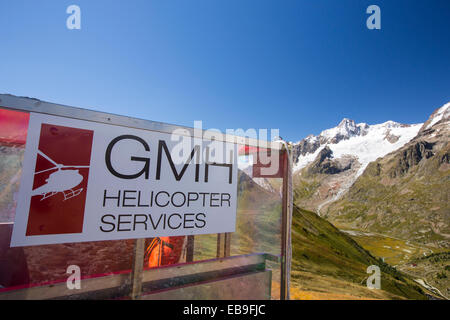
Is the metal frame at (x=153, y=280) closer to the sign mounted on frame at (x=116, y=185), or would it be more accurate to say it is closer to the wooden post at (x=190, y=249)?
the wooden post at (x=190, y=249)

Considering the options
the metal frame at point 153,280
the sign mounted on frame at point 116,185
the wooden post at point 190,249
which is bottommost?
the metal frame at point 153,280

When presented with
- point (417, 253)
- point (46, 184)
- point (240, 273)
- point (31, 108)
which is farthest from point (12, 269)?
point (417, 253)

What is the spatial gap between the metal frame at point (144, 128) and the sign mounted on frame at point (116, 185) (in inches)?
3.7

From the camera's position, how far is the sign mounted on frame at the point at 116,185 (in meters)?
3.46

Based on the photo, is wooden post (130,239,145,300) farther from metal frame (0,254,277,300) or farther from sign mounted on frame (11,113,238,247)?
sign mounted on frame (11,113,238,247)

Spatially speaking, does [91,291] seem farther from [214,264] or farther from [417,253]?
[417,253]

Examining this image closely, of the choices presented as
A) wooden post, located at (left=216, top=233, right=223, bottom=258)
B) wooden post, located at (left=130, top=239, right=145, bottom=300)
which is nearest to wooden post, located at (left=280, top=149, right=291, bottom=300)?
wooden post, located at (left=216, top=233, right=223, bottom=258)

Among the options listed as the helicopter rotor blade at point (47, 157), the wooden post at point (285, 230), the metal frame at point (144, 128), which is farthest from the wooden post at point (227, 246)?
the helicopter rotor blade at point (47, 157)

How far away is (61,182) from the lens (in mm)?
3551

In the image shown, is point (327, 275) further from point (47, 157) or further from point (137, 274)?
point (47, 157)

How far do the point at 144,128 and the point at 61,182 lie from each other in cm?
142

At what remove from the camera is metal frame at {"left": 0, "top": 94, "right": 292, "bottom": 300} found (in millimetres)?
3434
